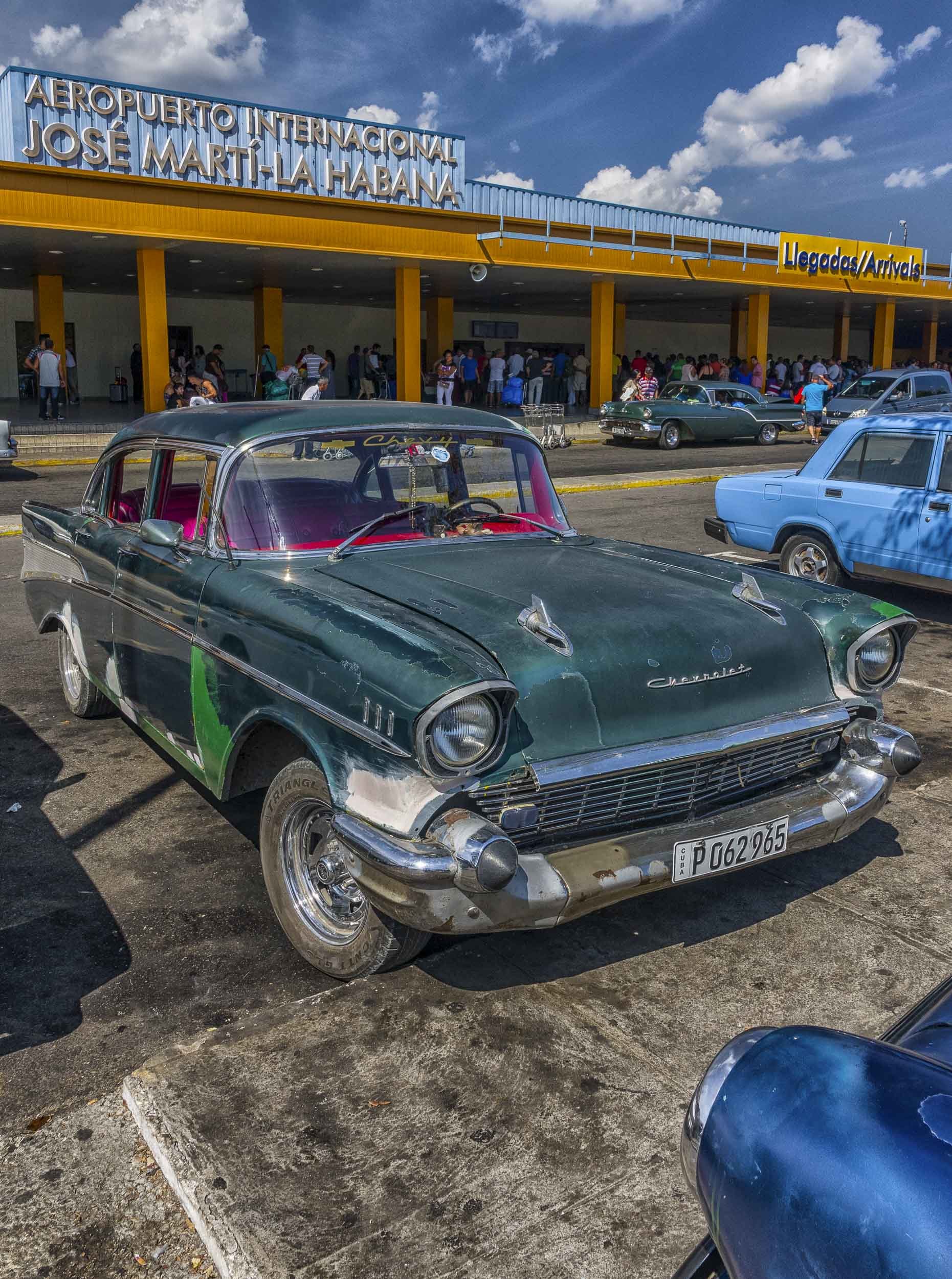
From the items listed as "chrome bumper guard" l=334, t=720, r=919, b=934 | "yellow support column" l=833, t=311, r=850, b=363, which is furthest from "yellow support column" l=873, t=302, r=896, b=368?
"chrome bumper guard" l=334, t=720, r=919, b=934

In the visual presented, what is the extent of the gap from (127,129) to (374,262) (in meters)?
6.02

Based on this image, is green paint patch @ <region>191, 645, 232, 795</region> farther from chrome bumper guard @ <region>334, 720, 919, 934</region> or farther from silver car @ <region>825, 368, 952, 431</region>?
silver car @ <region>825, 368, 952, 431</region>

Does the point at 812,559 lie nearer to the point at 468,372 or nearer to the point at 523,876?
the point at 523,876

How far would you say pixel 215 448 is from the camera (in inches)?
173

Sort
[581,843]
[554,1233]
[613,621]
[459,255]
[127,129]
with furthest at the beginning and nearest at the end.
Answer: [459,255] → [127,129] → [613,621] → [581,843] → [554,1233]

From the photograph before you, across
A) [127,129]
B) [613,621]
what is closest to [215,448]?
[613,621]

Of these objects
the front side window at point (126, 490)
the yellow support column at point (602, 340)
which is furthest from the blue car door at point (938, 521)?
the yellow support column at point (602, 340)

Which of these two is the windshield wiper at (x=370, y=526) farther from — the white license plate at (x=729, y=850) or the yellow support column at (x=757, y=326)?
the yellow support column at (x=757, y=326)

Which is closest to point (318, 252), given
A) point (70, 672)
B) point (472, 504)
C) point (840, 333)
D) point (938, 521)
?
point (938, 521)

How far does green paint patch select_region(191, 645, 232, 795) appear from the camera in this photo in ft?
12.6

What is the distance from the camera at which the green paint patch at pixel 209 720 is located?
3.85 meters

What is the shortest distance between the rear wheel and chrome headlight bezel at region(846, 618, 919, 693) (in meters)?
3.59

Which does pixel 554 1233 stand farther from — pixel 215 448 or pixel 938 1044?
pixel 215 448

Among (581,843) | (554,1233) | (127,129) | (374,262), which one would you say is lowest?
(554,1233)
